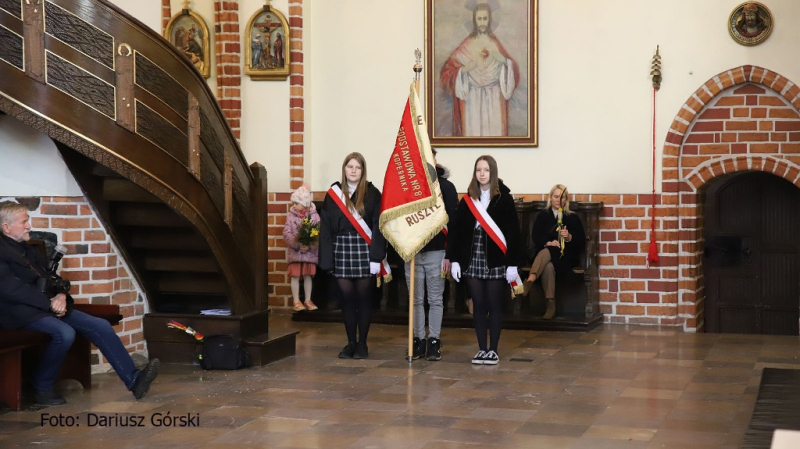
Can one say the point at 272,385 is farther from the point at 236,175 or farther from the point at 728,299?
the point at 728,299

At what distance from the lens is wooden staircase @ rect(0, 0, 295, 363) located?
6.41 m

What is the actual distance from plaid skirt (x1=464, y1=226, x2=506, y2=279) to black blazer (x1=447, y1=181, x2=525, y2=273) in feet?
0.11

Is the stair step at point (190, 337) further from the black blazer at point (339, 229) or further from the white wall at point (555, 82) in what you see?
the white wall at point (555, 82)

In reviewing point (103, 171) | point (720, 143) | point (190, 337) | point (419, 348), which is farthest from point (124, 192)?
point (720, 143)

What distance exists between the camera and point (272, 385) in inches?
286

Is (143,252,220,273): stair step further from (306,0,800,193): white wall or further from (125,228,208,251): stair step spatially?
(306,0,800,193): white wall

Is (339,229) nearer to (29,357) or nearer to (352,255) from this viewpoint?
(352,255)

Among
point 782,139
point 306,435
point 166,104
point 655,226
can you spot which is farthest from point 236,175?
point 782,139

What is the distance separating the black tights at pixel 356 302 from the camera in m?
8.31

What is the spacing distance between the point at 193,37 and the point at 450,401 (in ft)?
21.5

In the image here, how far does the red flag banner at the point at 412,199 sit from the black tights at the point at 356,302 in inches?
17.1

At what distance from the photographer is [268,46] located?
11445mm

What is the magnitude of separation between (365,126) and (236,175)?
139 inches

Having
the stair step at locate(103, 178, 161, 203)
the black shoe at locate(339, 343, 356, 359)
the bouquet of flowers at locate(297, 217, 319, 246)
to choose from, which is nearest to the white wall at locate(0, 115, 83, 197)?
the stair step at locate(103, 178, 161, 203)
